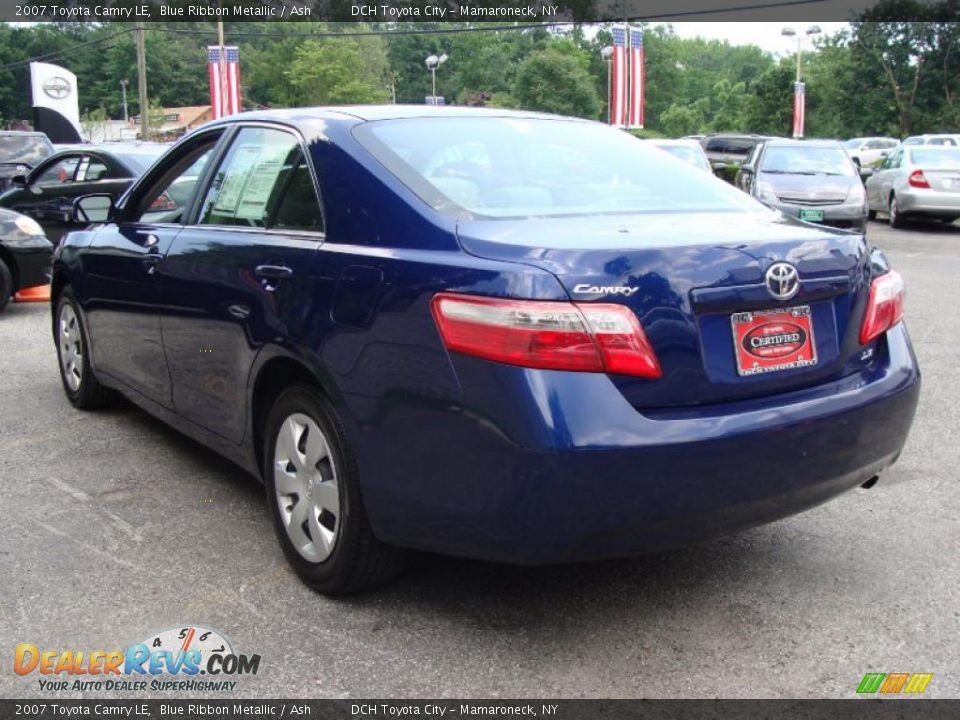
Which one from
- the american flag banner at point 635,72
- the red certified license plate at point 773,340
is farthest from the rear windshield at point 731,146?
the red certified license plate at point 773,340

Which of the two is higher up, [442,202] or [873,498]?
[442,202]

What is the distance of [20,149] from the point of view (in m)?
17.6

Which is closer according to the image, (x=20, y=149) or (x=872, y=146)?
(x=20, y=149)

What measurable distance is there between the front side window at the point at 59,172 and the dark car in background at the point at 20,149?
5659 mm

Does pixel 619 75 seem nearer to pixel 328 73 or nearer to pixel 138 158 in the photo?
pixel 138 158

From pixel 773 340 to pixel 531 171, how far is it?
1.09 metres

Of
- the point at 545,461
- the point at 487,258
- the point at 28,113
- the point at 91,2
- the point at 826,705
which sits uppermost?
the point at 91,2

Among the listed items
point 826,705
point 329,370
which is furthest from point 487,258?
point 826,705

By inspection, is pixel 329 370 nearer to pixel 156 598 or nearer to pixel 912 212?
pixel 156 598


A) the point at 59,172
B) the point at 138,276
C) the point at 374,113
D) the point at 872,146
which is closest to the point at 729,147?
the point at 872,146


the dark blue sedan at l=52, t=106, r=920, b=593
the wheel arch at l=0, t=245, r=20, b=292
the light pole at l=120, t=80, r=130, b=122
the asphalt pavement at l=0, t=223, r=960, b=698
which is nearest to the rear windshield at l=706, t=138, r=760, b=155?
the wheel arch at l=0, t=245, r=20, b=292

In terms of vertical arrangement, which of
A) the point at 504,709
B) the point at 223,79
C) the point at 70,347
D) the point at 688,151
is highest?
the point at 223,79

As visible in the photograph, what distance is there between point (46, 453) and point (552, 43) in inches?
3368

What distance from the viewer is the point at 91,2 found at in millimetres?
70438
